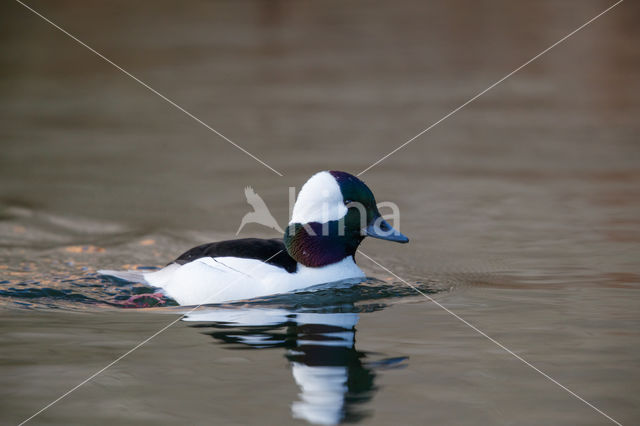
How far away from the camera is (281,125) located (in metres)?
14.3

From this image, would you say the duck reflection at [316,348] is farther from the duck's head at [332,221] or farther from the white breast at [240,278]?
the duck's head at [332,221]

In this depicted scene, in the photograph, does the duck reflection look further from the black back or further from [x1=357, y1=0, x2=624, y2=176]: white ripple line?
[x1=357, y1=0, x2=624, y2=176]: white ripple line

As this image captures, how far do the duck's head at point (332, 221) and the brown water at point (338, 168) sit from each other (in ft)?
1.38

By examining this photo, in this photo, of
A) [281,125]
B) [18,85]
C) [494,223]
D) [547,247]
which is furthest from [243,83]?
[547,247]

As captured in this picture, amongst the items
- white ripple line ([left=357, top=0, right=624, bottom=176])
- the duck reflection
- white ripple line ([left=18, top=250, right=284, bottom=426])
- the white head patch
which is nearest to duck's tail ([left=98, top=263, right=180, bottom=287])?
white ripple line ([left=18, top=250, right=284, bottom=426])

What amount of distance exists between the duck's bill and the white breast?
388mm

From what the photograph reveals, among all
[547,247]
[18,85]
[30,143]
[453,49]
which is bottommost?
[547,247]

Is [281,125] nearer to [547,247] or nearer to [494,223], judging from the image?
[494,223]

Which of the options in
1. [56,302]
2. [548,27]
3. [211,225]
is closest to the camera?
[56,302]

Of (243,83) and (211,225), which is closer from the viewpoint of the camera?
→ (211,225)

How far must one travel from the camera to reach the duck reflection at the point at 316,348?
518 cm

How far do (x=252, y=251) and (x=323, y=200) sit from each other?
0.74 metres

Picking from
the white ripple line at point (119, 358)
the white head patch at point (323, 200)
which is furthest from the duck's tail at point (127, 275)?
the white head patch at point (323, 200)

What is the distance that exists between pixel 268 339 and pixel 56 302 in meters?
2.30
